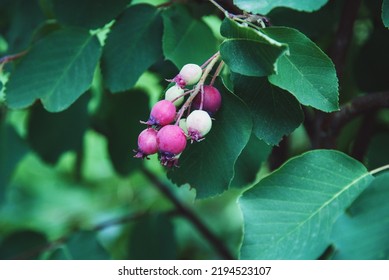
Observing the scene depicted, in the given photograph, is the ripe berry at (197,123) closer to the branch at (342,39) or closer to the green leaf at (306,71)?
the green leaf at (306,71)

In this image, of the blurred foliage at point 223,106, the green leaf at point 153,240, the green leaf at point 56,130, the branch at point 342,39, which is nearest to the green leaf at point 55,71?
the blurred foliage at point 223,106

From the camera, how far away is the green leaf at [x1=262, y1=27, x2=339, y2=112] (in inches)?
24.5

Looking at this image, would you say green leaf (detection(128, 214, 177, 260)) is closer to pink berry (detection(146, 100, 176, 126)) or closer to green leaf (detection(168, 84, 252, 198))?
green leaf (detection(168, 84, 252, 198))

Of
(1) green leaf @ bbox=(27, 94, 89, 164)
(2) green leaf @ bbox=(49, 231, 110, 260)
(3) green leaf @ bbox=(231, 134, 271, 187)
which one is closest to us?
(3) green leaf @ bbox=(231, 134, 271, 187)

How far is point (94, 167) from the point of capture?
8.65 feet

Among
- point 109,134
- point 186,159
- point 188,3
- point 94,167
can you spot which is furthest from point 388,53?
point 94,167

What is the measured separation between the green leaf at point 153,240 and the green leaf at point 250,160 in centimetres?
39

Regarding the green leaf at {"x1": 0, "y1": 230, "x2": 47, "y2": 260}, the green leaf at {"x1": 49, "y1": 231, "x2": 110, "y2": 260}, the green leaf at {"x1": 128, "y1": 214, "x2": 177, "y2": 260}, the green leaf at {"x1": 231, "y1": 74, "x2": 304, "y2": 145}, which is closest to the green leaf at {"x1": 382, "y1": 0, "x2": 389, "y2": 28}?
the green leaf at {"x1": 231, "y1": 74, "x2": 304, "y2": 145}

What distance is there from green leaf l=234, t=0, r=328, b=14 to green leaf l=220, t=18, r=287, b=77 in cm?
3

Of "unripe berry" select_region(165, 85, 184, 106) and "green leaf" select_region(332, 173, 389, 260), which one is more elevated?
"unripe berry" select_region(165, 85, 184, 106)

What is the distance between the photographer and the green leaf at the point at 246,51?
0.57m

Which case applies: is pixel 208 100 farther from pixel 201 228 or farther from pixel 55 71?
pixel 201 228

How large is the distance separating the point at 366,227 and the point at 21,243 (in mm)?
831

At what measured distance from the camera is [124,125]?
121 cm
